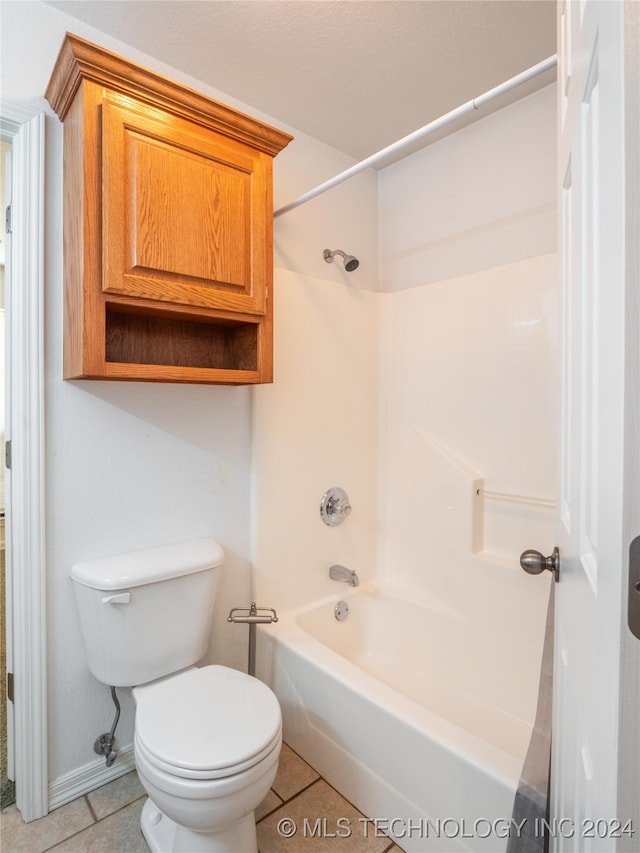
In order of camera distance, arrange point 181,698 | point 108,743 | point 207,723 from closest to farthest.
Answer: point 207,723
point 181,698
point 108,743

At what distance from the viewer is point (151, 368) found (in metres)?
1.43

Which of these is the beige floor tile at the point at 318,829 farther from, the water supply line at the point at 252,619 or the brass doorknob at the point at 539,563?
the brass doorknob at the point at 539,563

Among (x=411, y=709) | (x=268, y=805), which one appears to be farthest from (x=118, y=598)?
(x=411, y=709)

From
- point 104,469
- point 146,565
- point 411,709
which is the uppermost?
point 104,469

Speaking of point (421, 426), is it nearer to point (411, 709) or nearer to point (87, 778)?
point (411, 709)

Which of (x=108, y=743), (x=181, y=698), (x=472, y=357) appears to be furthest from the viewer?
(x=472, y=357)

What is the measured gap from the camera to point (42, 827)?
56.3 inches

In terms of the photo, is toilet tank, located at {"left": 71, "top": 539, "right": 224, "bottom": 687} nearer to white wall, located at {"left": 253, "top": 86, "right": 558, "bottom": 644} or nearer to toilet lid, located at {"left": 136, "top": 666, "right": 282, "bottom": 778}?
toilet lid, located at {"left": 136, "top": 666, "right": 282, "bottom": 778}

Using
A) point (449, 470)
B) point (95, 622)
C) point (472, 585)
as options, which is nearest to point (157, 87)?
point (95, 622)

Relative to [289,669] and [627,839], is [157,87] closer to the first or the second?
[627,839]

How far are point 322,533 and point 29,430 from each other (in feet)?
4.07

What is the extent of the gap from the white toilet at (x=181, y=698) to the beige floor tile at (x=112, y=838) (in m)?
0.04

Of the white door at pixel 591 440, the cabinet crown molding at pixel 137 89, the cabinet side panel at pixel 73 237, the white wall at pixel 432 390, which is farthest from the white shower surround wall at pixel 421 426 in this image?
the white door at pixel 591 440

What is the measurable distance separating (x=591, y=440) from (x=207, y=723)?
119 cm
